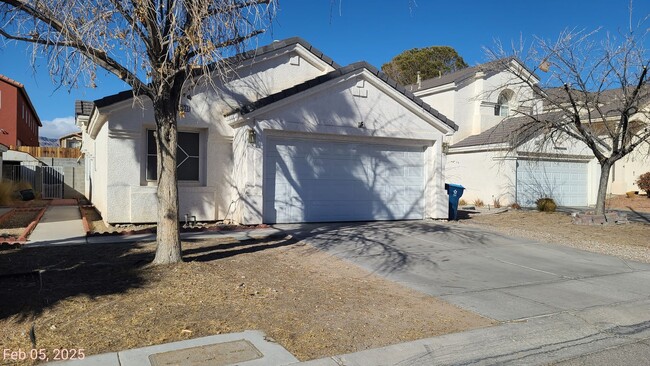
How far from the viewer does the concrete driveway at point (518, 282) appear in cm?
542

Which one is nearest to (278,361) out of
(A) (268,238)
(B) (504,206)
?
(A) (268,238)

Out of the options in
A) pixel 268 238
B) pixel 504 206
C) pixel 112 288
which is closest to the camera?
pixel 112 288

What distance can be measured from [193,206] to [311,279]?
625 cm

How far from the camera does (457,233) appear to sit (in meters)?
12.5

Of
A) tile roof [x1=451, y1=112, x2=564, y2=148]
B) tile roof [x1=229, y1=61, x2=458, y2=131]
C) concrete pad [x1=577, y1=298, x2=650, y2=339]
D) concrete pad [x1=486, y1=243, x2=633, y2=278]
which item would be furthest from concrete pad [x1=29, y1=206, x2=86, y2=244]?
tile roof [x1=451, y1=112, x2=564, y2=148]

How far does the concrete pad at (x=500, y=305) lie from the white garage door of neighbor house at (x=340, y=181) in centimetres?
679

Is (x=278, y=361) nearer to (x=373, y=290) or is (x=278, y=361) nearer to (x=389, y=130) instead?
(x=373, y=290)

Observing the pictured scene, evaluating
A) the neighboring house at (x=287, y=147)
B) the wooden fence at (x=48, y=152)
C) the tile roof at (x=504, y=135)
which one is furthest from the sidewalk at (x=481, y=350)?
the wooden fence at (x=48, y=152)

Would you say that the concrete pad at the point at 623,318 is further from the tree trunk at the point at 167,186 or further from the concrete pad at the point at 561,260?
the tree trunk at the point at 167,186

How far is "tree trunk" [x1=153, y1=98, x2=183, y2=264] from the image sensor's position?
25.5 ft

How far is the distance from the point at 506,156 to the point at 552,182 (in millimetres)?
3256

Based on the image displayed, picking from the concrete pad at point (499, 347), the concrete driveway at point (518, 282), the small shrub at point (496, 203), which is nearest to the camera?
the concrete pad at point (499, 347)

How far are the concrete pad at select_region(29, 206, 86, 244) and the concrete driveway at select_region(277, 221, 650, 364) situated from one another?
4.76 meters

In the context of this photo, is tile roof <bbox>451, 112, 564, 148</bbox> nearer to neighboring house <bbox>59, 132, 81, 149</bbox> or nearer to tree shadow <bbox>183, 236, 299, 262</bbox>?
tree shadow <bbox>183, 236, 299, 262</bbox>
